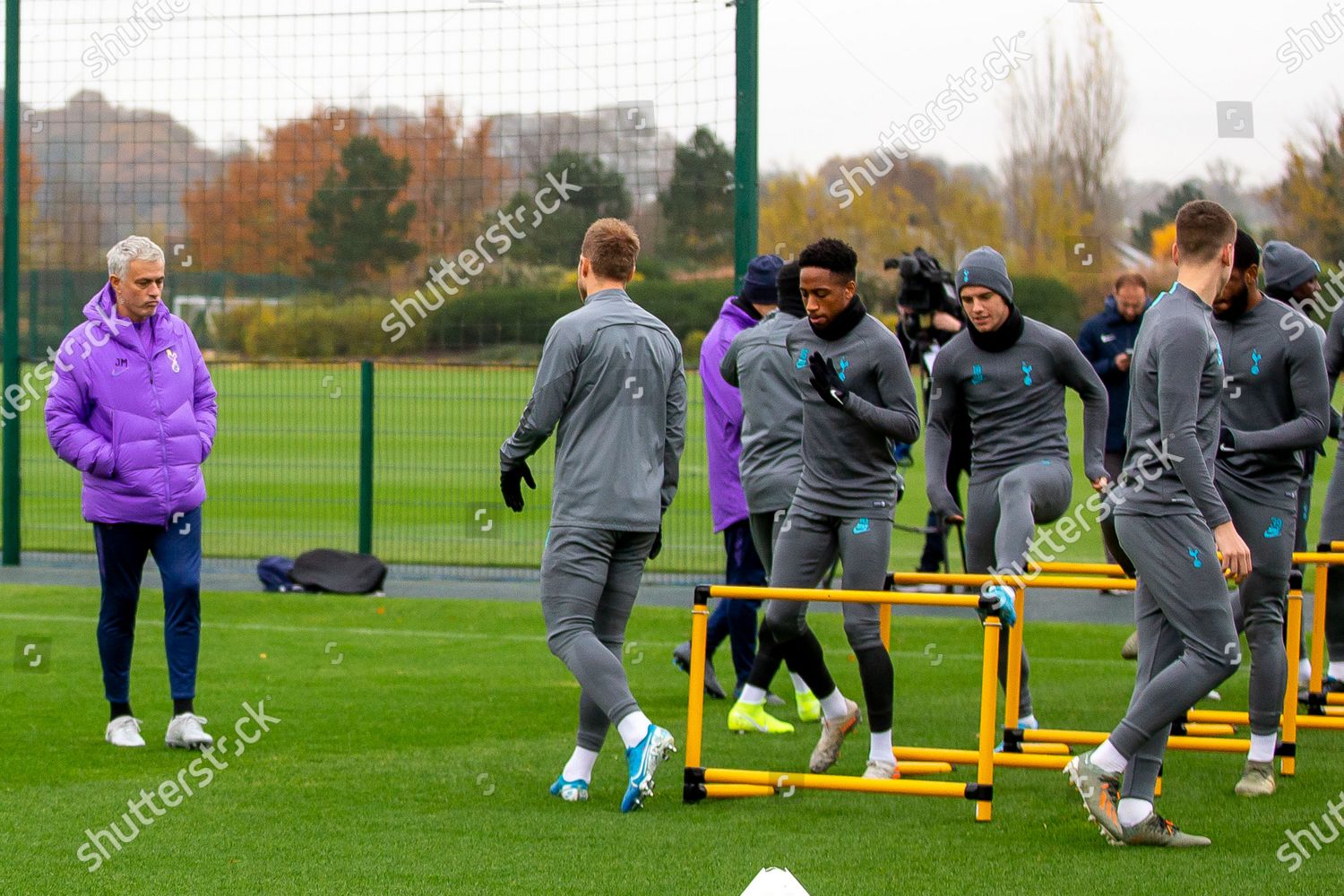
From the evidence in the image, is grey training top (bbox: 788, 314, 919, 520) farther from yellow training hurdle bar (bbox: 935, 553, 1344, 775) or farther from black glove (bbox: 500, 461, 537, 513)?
black glove (bbox: 500, 461, 537, 513)

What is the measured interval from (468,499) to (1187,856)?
9.18m

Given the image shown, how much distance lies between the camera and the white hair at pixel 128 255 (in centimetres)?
691

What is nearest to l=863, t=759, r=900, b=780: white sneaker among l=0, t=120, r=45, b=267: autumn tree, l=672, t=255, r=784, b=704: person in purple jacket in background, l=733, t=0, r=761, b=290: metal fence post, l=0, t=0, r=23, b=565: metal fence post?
l=672, t=255, r=784, b=704: person in purple jacket in background

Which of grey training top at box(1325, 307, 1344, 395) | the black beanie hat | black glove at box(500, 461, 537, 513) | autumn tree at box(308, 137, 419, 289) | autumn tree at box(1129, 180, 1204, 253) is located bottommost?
black glove at box(500, 461, 537, 513)

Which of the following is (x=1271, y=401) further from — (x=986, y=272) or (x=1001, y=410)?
(x=986, y=272)

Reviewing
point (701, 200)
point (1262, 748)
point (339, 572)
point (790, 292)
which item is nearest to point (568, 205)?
point (701, 200)

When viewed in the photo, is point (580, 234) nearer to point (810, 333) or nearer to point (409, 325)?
point (409, 325)

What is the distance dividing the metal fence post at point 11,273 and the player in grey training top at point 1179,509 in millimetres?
10215

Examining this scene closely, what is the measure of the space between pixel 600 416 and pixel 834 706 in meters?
1.58

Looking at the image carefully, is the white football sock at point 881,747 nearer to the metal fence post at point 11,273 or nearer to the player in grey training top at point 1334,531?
the player in grey training top at point 1334,531

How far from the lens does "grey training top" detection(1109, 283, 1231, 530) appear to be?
16.8 ft

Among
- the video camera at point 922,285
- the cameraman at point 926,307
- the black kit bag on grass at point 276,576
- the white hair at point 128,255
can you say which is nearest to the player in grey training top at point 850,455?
the white hair at point 128,255

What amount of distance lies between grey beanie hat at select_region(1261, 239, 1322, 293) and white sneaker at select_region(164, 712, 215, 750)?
5015 millimetres

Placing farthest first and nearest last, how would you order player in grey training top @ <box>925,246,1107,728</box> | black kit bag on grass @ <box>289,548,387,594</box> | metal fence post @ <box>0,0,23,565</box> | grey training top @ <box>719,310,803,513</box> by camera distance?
1. metal fence post @ <box>0,0,23,565</box>
2. black kit bag on grass @ <box>289,548,387,594</box>
3. grey training top @ <box>719,310,803,513</box>
4. player in grey training top @ <box>925,246,1107,728</box>
